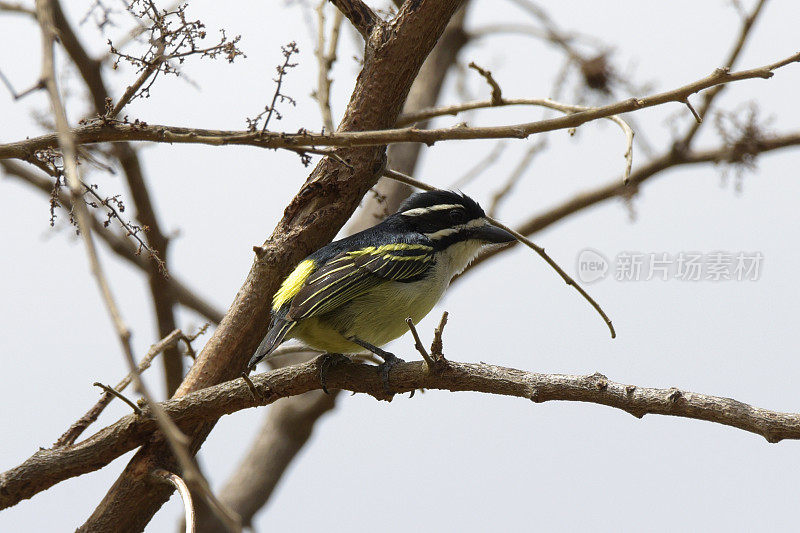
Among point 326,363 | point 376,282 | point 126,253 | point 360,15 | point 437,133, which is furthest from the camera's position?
point 126,253

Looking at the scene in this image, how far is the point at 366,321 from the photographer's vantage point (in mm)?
4953

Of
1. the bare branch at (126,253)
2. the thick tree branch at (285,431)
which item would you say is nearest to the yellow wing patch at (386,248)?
the thick tree branch at (285,431)

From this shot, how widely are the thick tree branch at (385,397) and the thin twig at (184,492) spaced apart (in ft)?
0.82

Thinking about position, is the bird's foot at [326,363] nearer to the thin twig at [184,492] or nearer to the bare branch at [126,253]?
the thin twig at [184,492]

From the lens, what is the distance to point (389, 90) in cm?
505

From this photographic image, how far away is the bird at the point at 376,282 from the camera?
4.75 m

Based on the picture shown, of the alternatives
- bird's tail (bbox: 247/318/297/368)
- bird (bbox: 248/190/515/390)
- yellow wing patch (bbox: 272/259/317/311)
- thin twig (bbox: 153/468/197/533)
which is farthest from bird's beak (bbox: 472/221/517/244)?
thin twig (bbox: 153/468/197/533)

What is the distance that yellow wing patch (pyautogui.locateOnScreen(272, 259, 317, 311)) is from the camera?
4.88m

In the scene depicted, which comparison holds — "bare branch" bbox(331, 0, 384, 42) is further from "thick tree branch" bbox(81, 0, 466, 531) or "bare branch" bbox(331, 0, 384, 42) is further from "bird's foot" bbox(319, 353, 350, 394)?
"bird's foot" bbox(319, 353, 350, 394)

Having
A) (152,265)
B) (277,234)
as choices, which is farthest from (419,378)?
(152,265)

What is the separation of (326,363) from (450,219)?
1.68 metres

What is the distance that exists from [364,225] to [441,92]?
1.81 metres

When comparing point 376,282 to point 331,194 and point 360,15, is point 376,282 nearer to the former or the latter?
point 331,194

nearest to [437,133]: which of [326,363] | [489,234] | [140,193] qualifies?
[326,363]
